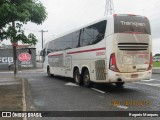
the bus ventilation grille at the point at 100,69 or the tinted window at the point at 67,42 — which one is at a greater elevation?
the tinted window at the point at 67,42

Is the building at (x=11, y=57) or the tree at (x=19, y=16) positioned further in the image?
the building at (x=11, y=57)

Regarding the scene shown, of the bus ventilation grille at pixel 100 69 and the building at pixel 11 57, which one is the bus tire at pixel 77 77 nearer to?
the bus ventilation grille at pixel 100 69

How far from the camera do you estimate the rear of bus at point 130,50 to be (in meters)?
14.2

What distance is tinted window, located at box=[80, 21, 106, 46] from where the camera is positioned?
1514 cm

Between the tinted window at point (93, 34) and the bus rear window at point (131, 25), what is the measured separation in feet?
2.72

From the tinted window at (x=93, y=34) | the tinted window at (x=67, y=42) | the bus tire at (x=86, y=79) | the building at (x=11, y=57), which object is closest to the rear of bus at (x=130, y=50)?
the tinted window at (x=93, y=34)

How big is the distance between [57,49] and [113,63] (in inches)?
406

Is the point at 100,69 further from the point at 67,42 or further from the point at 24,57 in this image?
the point at 24,57

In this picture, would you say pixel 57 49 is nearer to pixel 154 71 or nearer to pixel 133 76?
pixel 133 76

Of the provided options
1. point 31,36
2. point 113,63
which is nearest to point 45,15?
point 31,36

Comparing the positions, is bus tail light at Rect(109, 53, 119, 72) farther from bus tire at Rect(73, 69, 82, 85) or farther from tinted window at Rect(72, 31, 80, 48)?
tinted window at Rect(72, 31, 80, 48)


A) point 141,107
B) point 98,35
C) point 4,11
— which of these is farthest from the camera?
point 98,35

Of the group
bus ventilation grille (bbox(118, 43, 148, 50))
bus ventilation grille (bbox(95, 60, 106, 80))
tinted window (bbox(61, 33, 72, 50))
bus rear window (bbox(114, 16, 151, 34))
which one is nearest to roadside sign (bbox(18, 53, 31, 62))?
tinted window (bbox(61, 33, 72, 50))

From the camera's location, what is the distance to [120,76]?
46.5 ft
